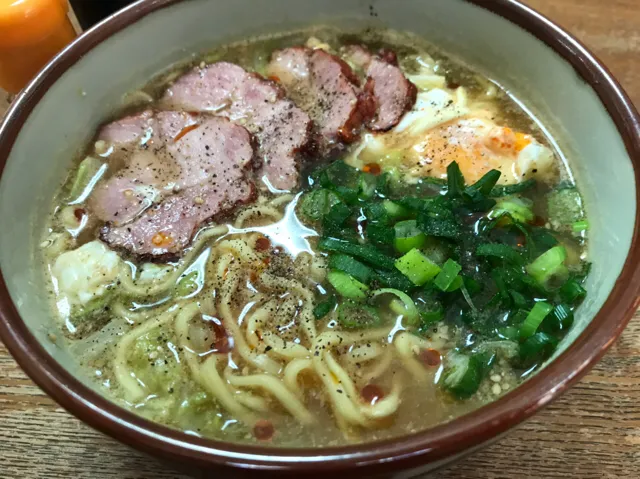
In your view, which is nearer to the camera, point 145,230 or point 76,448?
point 76,448

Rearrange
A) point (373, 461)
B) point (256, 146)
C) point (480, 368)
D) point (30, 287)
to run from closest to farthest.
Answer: point (373, 461) → point (480, 368) → point (30, 287) → point (256, 146)

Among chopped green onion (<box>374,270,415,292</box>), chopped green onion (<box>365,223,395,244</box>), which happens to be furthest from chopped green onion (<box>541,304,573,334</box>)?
chopped green onion (<box>365,223,395,244</box>)

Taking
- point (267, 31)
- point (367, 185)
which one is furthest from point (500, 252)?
point (267, 31)

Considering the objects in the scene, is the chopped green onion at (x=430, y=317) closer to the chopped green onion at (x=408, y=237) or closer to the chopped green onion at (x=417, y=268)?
the chopped green onion at (x=417, y=268)

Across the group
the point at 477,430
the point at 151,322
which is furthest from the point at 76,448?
the point at 477,430

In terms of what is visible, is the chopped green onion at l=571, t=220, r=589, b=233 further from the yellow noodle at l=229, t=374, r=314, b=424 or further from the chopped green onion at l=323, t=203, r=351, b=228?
the yellow noodle at l=229, t=374, r=314, b=424

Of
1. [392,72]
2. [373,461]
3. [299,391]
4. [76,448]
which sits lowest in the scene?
[76,448]

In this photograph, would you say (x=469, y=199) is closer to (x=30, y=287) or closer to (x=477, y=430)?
(x=477, y=430)

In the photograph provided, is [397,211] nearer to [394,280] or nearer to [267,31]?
[394,280]

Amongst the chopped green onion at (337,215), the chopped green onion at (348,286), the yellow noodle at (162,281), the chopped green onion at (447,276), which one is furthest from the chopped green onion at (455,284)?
the yellow noodle at (162,281)
